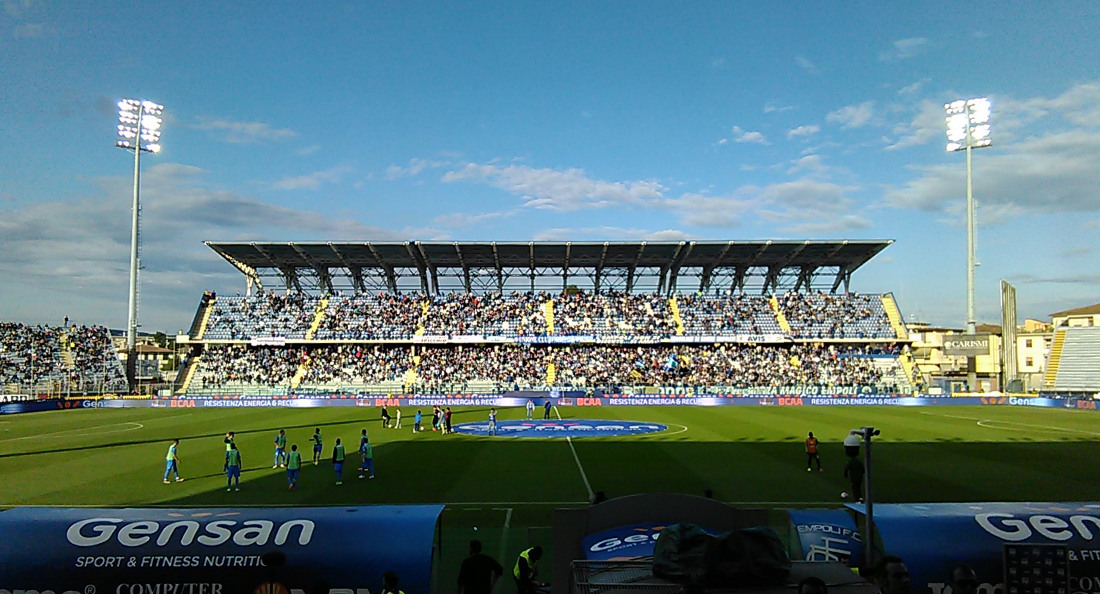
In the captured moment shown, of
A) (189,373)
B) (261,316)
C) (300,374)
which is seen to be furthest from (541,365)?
(189,373)

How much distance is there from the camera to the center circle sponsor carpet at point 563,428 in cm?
3500

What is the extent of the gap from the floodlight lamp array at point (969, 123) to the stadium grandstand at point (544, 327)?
476 inches

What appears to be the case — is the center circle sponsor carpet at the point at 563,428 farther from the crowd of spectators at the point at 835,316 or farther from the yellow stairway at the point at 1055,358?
the yellow stairway at the point at 1055,358

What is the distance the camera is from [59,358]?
59.5 metres

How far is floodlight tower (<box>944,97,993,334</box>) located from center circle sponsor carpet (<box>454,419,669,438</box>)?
1553 inches

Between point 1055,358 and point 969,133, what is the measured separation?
21.5 m

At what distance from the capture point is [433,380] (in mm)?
62125

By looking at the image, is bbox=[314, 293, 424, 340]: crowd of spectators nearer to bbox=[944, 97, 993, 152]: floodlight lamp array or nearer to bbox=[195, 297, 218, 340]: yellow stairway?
bbox=[195, 297, 218, 340]: yellow stairway

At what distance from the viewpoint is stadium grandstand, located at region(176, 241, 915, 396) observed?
2437 inches

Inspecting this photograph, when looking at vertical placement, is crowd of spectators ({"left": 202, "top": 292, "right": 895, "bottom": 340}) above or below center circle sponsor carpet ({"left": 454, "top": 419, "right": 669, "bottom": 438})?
above

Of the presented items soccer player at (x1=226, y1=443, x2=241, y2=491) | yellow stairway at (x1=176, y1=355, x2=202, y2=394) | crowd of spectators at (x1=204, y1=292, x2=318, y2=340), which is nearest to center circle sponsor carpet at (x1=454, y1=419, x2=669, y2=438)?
soccer player at (x1=226, y1=443, x2=241, y2=491)

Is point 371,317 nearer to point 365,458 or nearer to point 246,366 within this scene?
point 246,366

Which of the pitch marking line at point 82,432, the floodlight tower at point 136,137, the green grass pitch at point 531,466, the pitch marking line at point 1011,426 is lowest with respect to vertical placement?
the pitch marking line at point 82,432

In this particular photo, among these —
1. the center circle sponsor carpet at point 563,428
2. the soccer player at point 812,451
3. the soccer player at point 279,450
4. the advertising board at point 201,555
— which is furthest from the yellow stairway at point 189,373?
the advertising board at point 201,555
